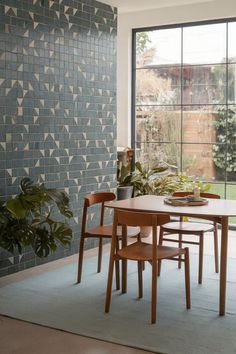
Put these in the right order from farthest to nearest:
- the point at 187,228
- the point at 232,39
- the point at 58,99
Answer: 1. the point at 232,39
2. the point at 58,99
3. the point at 187,228

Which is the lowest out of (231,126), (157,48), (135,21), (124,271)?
(124,271)

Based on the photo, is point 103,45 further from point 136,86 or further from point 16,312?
point 16,312

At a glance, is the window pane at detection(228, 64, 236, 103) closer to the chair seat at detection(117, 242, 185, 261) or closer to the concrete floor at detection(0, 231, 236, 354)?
the chair seat at detection(117, 242, 185, 261)

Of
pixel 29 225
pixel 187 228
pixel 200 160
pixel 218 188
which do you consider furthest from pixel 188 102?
pixel 29 225

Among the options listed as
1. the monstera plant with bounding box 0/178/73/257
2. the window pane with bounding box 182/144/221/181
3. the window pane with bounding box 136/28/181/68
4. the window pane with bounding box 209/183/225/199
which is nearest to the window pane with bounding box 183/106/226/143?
the window pane with bounding box 182/144/221/181

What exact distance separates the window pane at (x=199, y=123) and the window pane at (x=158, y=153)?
10.1 inches

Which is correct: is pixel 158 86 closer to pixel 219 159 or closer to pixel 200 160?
pixel 200 160

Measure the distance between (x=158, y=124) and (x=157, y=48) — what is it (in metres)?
1.10

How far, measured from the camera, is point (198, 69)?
8164 millimetres

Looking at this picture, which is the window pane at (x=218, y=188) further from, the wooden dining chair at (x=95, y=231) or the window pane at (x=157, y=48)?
the wooden dining chair at (x=95, y=231)

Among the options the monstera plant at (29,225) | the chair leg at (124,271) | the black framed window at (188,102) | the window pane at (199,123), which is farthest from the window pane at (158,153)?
the chair leg at (124,271)

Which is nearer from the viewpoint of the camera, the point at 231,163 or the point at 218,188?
the point at 231,163

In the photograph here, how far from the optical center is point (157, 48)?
8.57m

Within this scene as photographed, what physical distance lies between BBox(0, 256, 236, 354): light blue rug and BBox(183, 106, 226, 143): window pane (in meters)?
2.79
